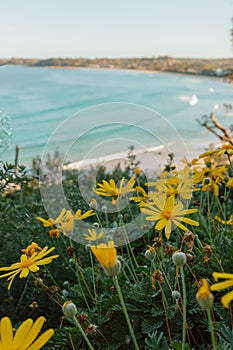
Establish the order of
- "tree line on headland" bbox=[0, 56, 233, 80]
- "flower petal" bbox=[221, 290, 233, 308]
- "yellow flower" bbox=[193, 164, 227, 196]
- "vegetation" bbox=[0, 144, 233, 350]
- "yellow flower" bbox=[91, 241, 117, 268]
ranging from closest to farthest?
"flower petal" bbox=[221, 290, 233, 308], "yellow flower" bbox=[91, 241, 117, 268], "vegetation" bbox=[0, 144, 233, 350], "yellow flower" bbox=[193, 164, 227, 196], "tree line on headland" bbox=[0, 56, 233, 80]

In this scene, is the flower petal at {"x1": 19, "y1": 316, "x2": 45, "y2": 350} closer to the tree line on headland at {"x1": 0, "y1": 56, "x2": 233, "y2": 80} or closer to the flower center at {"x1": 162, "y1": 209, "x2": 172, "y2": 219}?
the flower center at {"x1": 162, "y1": 209, "x2": 172, "y2": 219}

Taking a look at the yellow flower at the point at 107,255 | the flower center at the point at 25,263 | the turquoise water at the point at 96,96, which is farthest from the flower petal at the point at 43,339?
the turquoise water at the point at 96,96

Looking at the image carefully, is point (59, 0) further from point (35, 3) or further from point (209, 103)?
point (209, 103)

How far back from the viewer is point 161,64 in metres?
9.32

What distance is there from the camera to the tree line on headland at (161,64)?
8766mm

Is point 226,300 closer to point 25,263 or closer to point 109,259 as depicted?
point 109,259

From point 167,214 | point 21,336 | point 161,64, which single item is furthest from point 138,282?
point 161,64

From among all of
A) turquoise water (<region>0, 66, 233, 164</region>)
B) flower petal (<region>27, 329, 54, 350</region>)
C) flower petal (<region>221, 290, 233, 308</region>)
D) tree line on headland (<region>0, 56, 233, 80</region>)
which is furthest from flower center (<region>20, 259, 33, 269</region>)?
tree line on headland (<region>0, 56, 233, 80</region>)

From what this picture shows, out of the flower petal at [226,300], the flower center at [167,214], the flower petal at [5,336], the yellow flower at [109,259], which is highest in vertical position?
the flower petal at [226,300]

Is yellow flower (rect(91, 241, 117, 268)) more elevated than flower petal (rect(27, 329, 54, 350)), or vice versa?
yellow flower (rect(91, 241, 117, 268))

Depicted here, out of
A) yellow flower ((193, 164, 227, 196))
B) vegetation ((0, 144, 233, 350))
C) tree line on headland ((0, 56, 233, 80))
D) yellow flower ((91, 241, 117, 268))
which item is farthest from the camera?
tree line on headland ((0, 56, 233, 80))

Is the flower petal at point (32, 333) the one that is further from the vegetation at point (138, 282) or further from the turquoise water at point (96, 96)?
the turquoise water at point (96, 96)

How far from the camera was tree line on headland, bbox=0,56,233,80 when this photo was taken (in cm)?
877

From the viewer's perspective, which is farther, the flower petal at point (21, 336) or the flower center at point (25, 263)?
the flower center at point (25, 263)
